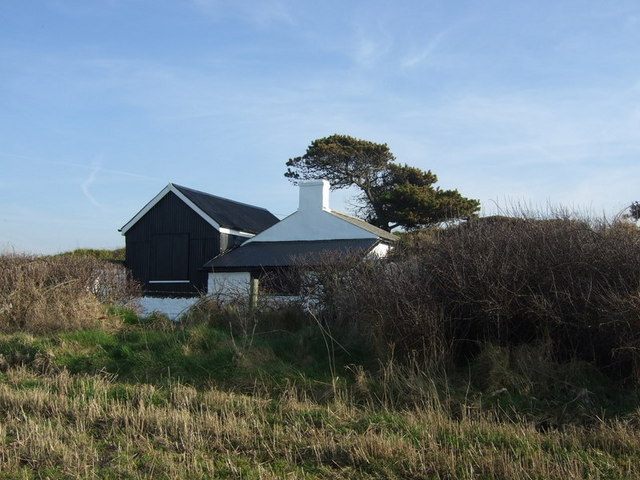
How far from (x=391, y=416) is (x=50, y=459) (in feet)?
11.0

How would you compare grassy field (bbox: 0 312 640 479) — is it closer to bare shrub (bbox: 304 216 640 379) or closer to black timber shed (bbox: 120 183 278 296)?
bare shrub (bbox: 304 216 640 379)

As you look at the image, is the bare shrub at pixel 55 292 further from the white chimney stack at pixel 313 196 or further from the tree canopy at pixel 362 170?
the tree canopy at pixel 362 170

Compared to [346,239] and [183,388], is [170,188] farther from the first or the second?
[183,388]

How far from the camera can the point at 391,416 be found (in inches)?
285

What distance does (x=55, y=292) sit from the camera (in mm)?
14398

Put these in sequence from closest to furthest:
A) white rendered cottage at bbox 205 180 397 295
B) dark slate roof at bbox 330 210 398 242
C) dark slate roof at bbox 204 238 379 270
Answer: dark slate roof at bbox 204 238 379 270, white rendered cottage at bbox 205 180 397 295, dark slate roof at bbox 330 210 398 242

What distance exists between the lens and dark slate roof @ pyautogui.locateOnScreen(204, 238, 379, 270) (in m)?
24.1

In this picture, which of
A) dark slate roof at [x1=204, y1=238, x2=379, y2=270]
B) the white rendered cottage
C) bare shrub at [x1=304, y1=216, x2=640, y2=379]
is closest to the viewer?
bare shrub at [x1=304, y1=216, x2=640, y2=379]

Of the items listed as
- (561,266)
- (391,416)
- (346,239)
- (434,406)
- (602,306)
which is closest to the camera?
(391,416)

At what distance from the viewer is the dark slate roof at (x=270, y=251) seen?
2409 centimetres

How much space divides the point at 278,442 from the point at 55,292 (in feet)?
31.1

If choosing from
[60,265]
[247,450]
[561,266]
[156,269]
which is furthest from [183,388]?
[156,269]

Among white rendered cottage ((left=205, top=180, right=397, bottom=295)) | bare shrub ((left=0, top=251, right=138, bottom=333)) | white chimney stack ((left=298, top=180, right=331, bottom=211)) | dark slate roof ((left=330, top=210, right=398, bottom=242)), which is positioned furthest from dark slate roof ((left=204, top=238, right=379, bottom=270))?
bare shrub ((left=0, top=251, right=138, bottom=333))

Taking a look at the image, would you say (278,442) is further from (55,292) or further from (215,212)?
(215,212)
